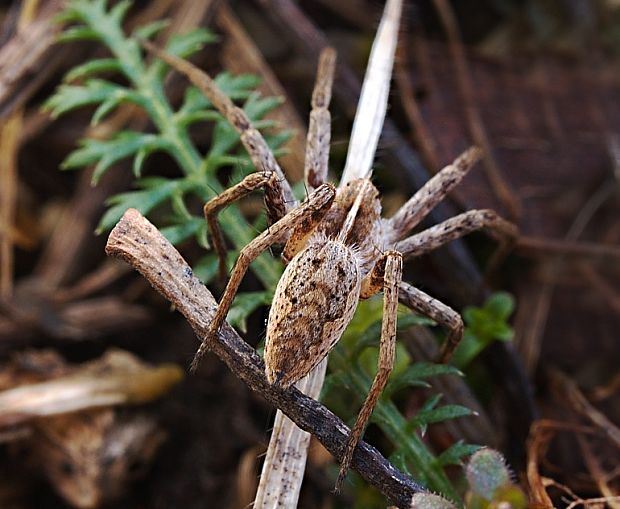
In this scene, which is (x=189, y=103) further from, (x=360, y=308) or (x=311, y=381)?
(x=311, y=381)

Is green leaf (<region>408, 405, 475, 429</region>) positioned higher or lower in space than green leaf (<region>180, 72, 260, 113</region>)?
lower

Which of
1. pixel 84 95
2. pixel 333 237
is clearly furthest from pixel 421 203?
pixel 84 95

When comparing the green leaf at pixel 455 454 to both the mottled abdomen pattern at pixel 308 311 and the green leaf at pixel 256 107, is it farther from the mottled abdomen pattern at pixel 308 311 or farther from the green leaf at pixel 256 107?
the green leaf at pixel 256 107

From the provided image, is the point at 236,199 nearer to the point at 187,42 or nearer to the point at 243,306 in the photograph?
the point at 243,306

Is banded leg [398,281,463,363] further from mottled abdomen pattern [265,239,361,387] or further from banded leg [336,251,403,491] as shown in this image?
mottled abdomen pattern [265,239,361,387]

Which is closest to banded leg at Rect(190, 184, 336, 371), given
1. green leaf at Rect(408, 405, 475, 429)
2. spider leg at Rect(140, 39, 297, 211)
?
spider leg at Rect(140, 39, 297, 211)

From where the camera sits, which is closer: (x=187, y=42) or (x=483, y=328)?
(x=483, y=328)

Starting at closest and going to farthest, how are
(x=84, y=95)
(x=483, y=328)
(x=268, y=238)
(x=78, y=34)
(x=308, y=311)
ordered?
(x=308, y=311), (x=268, y=238), (x=483, y=328), (x=84, y=95), (x=78, y=34)

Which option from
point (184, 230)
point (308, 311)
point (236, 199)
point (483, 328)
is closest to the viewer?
point (308, 311)
